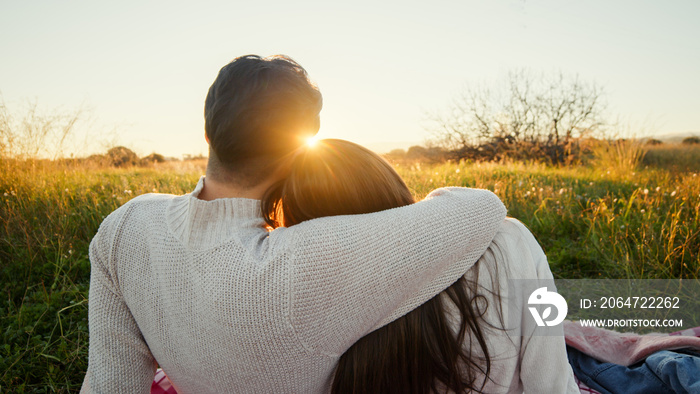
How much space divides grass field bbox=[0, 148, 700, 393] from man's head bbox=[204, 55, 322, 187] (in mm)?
2147

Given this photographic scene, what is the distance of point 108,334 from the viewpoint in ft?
5.32

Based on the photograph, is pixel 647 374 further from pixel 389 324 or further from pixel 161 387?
pixel 161 387

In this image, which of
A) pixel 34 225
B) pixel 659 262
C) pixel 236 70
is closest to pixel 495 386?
pixel 236 70

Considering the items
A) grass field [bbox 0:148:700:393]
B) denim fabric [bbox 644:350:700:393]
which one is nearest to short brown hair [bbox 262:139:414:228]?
denim fabric [bbox 644:350:700:393]

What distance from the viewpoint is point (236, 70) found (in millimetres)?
1427

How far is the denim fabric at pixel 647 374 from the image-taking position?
6.13 feet

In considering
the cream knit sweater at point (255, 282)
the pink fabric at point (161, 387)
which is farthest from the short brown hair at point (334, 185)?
the pink fabric at point (161, 387)

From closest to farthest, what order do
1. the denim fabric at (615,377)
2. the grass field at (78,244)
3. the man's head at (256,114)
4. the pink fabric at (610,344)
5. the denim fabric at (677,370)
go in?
the man's head at (256,114) < the denim fabric at (677,370) < the denim fabric at (615,377) < the pink fabric at (610,344) < the grass field at (78,244)

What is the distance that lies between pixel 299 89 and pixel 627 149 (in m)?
7.65

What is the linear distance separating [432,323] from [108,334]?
1.25 metres

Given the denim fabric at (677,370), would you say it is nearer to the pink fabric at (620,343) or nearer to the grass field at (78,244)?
the pink fabric at (620,343)

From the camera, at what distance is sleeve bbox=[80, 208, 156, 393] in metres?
1.60

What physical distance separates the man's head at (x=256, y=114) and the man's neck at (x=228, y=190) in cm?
3

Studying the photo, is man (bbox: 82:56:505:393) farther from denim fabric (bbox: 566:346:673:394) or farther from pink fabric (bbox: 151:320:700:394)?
denim fabric (bbox: 566:346:673:394)
